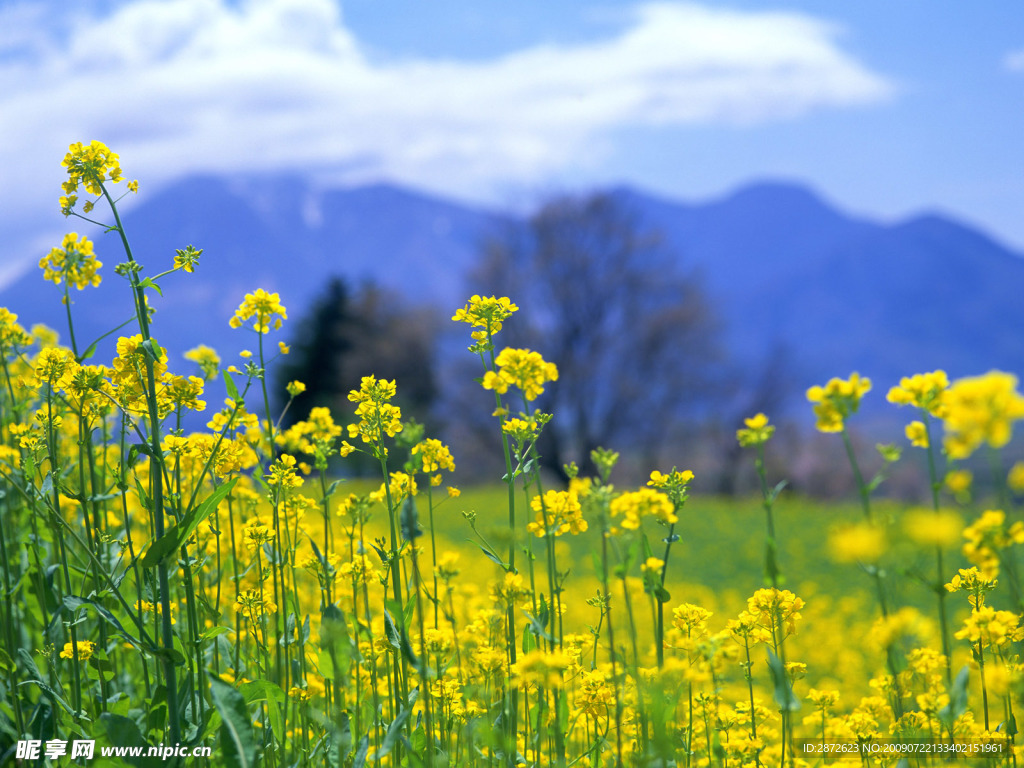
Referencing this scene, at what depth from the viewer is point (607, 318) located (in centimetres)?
2895

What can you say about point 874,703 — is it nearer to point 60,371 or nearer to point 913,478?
point 60,371

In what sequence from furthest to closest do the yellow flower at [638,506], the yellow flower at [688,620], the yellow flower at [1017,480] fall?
the yellow flower at [688,620], the yellow flower at [638,506], the yellow flower at [1017,480]

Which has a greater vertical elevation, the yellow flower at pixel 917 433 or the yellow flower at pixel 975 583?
the yellow flower at pixel 917 433

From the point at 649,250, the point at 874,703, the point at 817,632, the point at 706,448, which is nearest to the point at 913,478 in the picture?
the point at 706,448

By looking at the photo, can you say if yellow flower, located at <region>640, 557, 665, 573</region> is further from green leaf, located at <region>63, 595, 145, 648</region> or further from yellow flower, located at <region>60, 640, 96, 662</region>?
yellow flower, located at <region>60, 640, 96, 662</region>

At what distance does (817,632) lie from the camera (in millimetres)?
8039

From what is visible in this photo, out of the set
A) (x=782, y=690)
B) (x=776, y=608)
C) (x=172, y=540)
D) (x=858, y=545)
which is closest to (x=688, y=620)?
(x=776, y=608)

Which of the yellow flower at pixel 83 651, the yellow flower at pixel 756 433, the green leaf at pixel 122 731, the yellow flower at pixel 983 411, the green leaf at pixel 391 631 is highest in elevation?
the yellow flower at pixel 756 433

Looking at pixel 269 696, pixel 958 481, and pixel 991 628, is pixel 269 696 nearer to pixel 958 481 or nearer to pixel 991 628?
pixel 958 481

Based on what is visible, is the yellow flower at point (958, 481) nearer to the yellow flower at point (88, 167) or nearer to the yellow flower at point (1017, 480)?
the yellow flower at point (1017, 480)

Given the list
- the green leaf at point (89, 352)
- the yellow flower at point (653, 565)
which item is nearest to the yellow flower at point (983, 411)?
the yellow flower at point (653, 565)

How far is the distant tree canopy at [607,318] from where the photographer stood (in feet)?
90.0

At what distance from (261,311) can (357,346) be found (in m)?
33.0

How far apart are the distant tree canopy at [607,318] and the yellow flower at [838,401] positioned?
25112 millimetres
